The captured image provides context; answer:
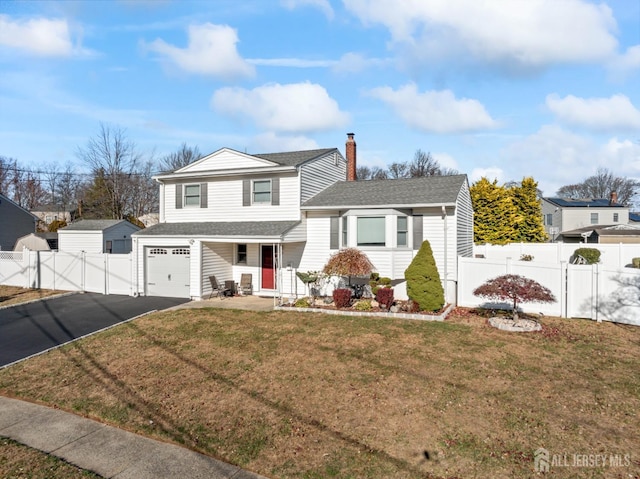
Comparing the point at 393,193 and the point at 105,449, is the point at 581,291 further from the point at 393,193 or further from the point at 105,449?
the point at 105,449

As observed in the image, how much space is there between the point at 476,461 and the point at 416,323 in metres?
6.95

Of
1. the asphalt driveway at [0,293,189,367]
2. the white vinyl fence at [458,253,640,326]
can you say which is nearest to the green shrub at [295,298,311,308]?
the asphalt driveway at [0,293,189,367]

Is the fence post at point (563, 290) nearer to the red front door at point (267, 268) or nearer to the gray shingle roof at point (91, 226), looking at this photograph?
the red front door at point (267, 268)

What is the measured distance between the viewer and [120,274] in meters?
18.7

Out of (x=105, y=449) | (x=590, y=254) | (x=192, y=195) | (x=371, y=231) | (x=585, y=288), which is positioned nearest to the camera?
(x=105, y=449)

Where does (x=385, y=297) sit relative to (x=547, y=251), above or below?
below

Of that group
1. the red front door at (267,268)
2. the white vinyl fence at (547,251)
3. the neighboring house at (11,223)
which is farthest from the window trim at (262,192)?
the neighboring house at (11,223)

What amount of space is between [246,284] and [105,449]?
12.0 m

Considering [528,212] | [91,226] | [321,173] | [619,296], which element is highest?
[321,173]

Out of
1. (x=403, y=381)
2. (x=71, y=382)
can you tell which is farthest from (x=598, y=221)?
(x=71, y=382)

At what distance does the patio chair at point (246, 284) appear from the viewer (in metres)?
17.8

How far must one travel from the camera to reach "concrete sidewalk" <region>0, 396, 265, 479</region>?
5359 millimetres

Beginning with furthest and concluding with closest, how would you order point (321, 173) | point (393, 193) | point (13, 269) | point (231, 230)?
point (13, 269)
point (321, 173)
point (231, 230)
point (393, 193)

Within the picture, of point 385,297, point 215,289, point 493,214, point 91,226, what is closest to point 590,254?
point 493,214
